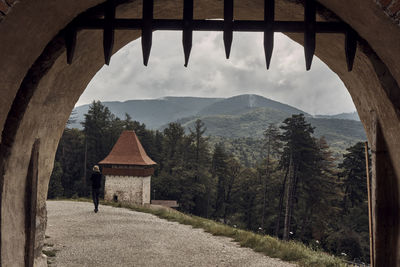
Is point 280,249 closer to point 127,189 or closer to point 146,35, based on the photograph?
point 146,35

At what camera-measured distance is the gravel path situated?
6492 millimetres

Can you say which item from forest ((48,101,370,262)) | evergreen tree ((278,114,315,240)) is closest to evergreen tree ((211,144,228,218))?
forest ((48,101,370,262))

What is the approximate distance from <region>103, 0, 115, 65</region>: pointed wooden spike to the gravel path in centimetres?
459

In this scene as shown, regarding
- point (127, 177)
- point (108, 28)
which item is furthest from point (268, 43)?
point (127, 177)

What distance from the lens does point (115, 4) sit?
320 cm

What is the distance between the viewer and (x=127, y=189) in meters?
21.8

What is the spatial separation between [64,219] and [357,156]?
2569 cm

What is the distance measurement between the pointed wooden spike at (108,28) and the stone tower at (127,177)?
19108 mm

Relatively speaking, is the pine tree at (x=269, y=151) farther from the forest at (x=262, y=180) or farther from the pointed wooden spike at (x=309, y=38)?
the pointed wooden spike at (x=309, y=38)

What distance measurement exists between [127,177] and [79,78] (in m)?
18.5

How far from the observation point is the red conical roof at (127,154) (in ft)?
72.4

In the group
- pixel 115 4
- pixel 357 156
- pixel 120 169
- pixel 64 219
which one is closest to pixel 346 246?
pixel 357 156

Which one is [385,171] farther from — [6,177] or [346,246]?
[346,246]

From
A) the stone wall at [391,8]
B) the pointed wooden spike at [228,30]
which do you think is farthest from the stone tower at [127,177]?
the stone wall at [391,8]
